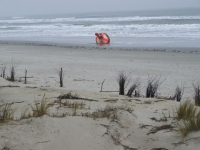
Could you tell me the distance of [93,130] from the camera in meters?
2.86

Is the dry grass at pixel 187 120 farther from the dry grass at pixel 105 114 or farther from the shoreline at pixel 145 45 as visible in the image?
the shoreline at pixel 145 45

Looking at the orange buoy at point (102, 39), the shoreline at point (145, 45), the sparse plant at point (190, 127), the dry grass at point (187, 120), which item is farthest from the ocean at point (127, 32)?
the sparse plant at point (190, 127)

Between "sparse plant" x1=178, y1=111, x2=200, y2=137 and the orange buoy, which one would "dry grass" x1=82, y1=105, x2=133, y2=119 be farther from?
the orange buoy

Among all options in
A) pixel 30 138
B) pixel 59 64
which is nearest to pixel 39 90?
pixel 30 138

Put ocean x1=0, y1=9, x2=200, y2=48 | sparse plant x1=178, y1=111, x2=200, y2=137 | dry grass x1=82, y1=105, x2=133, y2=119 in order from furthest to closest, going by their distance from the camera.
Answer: ocean x1=0, y1=9, x2=200, y2=48 → dry grass x1=82, y1=105, x2=133, y2=119 → sparse plant x1=178, y1=111, x2=200, y2=137

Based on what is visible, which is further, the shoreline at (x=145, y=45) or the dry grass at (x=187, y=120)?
the shoreline at (x=145, y=45)

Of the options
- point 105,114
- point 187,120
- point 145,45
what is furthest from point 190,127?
point 145,45

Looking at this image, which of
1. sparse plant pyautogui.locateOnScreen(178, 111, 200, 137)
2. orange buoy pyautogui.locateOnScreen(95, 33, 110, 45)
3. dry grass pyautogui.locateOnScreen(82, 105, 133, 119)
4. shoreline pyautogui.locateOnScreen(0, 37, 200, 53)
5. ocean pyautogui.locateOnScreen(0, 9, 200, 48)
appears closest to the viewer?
sparse plant pyautogui.locateOnScreen(178, 111, 200, 137)

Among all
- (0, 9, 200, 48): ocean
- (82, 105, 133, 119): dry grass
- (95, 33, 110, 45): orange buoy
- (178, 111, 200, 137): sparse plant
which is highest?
(0, 9, 200, 48): ocean

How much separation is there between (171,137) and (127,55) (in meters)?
11.4

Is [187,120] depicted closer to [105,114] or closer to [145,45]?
[105,114]

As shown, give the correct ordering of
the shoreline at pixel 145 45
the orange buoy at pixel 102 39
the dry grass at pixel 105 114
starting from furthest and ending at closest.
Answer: the orange buoy at pixel 102 39 → the shoreline at pixel 145 45 → the dry grass at pixel 105 114

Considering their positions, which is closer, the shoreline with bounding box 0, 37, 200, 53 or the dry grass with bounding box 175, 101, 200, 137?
the dry grass with bounding box 175, 101, 200, 137

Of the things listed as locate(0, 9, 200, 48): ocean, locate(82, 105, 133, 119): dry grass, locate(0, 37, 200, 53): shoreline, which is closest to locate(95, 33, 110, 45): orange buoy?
locate(0, 37, 200, 53): shoreline
